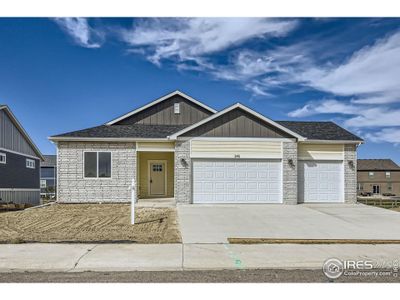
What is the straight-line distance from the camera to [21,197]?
21031 mm

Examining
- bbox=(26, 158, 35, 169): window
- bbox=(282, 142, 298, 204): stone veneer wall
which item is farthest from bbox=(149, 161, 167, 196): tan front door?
bbox=(26, 158, 35, 169): window

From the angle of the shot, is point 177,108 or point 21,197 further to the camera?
point 21,197

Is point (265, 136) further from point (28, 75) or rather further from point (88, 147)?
point (28, 75)

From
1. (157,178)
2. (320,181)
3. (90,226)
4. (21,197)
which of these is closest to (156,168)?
(157,178)

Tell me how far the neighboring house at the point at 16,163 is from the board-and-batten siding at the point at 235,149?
1148cm

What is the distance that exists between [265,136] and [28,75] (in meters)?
10.4

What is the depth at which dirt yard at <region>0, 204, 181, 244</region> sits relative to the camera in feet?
24.9

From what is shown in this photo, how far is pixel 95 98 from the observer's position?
13594 mm

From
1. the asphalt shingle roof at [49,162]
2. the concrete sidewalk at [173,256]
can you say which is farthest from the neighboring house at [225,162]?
the asphalt shingle roof at [49,162]

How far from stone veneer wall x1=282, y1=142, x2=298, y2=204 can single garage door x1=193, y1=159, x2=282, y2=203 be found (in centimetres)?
22

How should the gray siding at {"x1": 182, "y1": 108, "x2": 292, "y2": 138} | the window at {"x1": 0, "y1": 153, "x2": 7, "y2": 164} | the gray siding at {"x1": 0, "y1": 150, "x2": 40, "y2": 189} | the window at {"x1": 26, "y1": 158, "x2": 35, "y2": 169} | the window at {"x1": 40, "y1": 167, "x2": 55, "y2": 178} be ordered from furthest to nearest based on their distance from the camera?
the window at {"x1": 40, "y1": 167, "x2": 55, "y2": 178} → the window at {"x1": 26, "y1": 158, "x2": 35, "y2": 169} → the gray siding at {"x1": 0, "y1": 150, "x2": 40, "y2": 189} → the window at {"x1": 0, "y1": 153, "x2": 7, "y2": 164} → the gray siding at {"x1": 182, "y1": 108, "x2": 292, "y2": 138}

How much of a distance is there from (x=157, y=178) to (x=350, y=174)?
376 inches

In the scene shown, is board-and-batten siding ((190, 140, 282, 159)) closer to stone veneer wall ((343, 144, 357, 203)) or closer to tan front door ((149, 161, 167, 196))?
stone veneer wall ((343, 144, 357, 203))

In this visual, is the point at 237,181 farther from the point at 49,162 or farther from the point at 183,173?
the point at 49,162
